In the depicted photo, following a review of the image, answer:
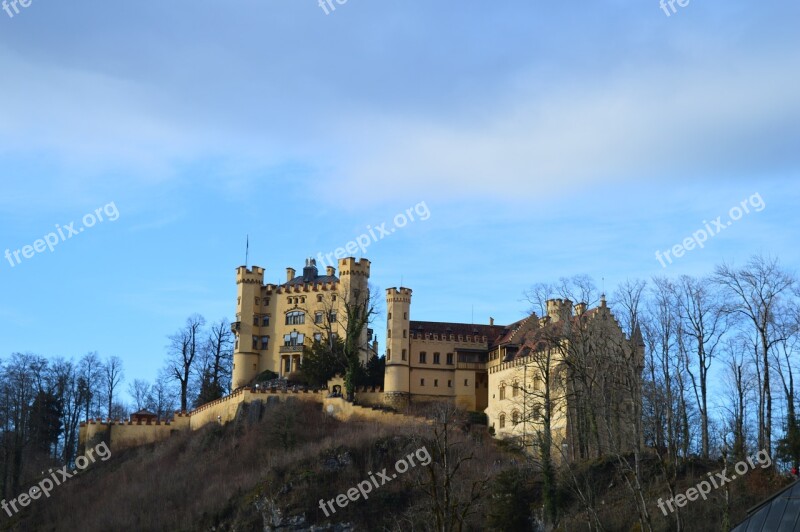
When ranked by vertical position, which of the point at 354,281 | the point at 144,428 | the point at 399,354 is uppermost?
the point at 354,281

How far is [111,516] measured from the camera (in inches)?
2689

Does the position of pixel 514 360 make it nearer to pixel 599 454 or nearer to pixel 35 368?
pixel 599 454

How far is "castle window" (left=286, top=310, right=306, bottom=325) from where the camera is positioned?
293 feet

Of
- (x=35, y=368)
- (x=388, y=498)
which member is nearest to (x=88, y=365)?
(x=35, y=368)

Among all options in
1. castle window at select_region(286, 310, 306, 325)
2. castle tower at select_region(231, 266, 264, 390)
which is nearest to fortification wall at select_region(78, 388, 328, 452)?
castle tower at select_region(231, 266, 264, 390)

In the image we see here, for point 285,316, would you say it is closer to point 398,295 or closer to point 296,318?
point 296,318

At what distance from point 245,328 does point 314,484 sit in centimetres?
2846

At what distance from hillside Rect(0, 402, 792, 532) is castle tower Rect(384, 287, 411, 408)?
6.89m

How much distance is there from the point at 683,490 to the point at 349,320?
38.4 m

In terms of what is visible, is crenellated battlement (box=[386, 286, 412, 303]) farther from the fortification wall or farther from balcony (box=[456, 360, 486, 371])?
the fortification wall

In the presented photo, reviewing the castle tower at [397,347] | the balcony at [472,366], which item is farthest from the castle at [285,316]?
the balcony at [472,366]

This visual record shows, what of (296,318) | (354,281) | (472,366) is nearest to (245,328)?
(296,318)

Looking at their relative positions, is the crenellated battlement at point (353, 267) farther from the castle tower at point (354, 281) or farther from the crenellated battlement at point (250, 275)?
the crenellated battlement at point (250, 275)

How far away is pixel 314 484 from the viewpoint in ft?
209
